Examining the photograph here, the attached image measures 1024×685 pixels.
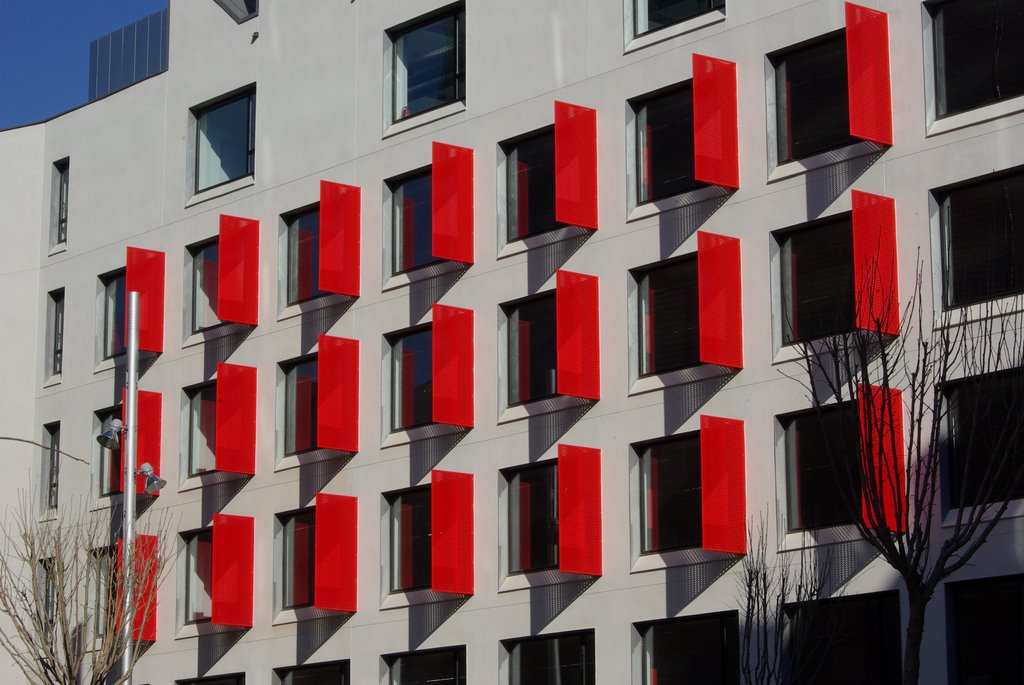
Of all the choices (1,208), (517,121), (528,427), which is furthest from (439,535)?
(1,208)

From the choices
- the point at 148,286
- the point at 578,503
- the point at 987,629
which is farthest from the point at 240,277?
the point at 987,629

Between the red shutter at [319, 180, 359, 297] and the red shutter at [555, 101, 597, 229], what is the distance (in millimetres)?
6255

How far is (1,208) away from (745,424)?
2587 centimetres

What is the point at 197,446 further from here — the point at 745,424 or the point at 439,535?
the point at 745,424

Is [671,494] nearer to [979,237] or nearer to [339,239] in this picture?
[979,237]

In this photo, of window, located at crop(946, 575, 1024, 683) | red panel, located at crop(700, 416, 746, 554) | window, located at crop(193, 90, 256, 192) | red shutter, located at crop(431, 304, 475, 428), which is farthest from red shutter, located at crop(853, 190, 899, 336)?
window, located at crop(193, 90, 256, 192)

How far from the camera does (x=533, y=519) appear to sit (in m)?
38.6

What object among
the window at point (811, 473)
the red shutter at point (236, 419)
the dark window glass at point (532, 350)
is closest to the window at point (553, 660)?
the dark window glass at point (532, 350)

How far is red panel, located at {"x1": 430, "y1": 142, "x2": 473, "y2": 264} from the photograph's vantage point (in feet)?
131

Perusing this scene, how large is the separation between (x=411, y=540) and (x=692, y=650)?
823 cm

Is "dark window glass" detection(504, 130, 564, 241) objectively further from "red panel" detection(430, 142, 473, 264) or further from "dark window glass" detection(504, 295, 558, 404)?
"dark window glass" detection(504, 295, 558, 404)

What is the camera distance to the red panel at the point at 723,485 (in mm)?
33969

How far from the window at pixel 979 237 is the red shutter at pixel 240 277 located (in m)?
18.0

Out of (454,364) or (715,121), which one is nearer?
(715,121)
